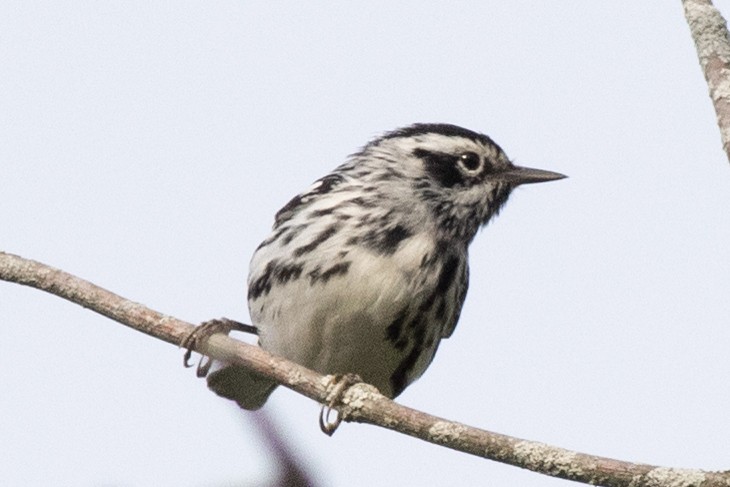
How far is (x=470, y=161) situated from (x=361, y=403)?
2.19 m

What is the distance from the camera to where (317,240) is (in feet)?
16.0

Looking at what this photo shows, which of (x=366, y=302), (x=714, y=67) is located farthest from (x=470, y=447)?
(x=366, y=302)

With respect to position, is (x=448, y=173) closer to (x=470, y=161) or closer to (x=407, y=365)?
(x=470, y=161)

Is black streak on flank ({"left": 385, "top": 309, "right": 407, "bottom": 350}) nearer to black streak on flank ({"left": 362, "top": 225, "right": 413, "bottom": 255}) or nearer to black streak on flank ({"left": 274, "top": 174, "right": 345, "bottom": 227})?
black streak on flank ({"left": 362, "top": 225, "right": 413, "bottom": 255})

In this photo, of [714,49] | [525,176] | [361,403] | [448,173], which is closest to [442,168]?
[448,173]

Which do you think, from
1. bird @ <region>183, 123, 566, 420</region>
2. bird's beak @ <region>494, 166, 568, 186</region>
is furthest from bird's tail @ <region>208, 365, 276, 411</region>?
bird's beak @ <region>494, 166, 568, 186</region>

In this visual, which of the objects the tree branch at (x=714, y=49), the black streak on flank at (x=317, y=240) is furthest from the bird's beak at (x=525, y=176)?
the tree branch at (x=714, y=49)

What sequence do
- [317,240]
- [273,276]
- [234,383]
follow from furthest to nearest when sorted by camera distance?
1. [234,383]
2. [273,276]
3. [317,240]

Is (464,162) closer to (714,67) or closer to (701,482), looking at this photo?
(714,67)

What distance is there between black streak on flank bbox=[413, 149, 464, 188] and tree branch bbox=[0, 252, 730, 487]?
1.57 meters

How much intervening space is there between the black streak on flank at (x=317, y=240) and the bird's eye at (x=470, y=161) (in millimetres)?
856

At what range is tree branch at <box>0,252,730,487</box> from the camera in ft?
8.46

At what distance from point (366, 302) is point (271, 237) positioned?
0.84m

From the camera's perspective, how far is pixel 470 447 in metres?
2.89
